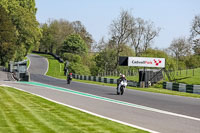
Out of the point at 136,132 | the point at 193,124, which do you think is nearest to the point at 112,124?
the point at 136,132

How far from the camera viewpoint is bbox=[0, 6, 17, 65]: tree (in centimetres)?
6562

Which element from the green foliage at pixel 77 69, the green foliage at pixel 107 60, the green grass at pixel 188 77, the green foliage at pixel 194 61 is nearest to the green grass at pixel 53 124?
the green grass at pixel 188 77

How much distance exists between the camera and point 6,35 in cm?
6569

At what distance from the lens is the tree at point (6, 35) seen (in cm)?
6562

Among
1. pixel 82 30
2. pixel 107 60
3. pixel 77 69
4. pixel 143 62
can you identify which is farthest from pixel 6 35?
pixel 82 30

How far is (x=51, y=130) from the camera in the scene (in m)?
8.35

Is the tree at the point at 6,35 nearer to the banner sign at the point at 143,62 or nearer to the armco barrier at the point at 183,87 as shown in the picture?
the banner sign at the point at 143,62

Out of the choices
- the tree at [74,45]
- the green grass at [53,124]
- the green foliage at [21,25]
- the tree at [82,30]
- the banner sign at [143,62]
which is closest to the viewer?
the green grass at [53,124]

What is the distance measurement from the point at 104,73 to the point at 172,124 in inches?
2473

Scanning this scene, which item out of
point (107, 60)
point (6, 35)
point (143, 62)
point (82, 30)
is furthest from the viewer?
point (82, 30)

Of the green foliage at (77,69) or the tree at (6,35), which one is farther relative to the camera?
the green foliage at (77,69)

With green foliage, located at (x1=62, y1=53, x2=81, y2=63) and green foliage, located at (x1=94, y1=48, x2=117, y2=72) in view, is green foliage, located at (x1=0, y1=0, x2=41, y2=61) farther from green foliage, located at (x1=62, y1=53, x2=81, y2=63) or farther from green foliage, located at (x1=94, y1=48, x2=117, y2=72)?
green foliage, located at (x1=94, y1=48, x2=117, y2=72)

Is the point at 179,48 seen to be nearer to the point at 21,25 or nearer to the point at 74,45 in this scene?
the point at 74,45

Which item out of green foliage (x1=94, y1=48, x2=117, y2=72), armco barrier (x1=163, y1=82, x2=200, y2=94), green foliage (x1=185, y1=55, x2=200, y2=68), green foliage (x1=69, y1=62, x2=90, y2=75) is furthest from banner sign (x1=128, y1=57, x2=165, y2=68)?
green foliage (x1=185, y1=55, x2=200, y2=68)
